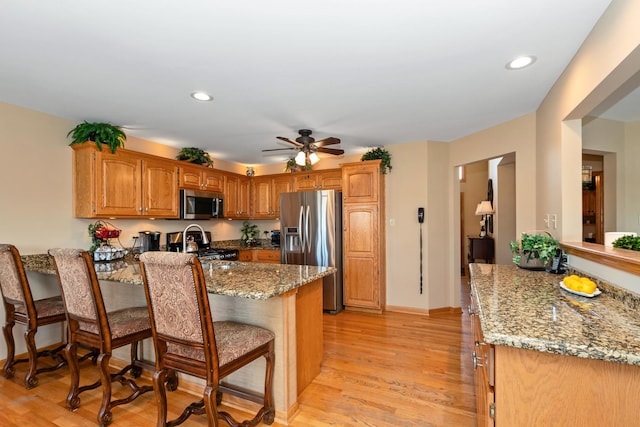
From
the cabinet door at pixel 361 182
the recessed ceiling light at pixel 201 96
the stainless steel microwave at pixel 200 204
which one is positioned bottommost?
the stainless steel microwave at pixel 200 204

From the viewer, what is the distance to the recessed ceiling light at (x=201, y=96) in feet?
8.48

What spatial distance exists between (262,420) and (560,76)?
330 cm

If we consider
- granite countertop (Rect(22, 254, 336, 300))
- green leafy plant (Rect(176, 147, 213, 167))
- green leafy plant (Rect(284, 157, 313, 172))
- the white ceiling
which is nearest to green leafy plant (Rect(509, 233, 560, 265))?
the white ceiling

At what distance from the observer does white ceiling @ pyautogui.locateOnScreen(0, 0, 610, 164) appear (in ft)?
5.19

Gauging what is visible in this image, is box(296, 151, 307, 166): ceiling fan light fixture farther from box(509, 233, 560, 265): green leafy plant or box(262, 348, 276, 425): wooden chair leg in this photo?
box(509, 233, 560, 265): green leafy plant

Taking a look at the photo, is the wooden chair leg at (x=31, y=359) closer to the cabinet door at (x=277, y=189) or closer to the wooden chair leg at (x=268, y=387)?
the wooden chair leg at (x=268, y=387)

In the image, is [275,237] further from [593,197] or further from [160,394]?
[593,197]

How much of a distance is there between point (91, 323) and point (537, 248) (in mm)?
3230

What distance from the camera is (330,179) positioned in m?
Result: 4.76

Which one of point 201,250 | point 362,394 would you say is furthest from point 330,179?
point 362,394

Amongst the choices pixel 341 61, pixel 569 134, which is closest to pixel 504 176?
pixel 569 134

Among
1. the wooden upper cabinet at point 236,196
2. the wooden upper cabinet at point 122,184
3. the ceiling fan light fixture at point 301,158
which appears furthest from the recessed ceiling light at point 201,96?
the wooden upper cabinet at point 236,196

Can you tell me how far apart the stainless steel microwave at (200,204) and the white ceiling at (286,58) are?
1225 mm

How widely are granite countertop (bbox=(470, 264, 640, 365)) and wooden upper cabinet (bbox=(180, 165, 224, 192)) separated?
3.86 metres
